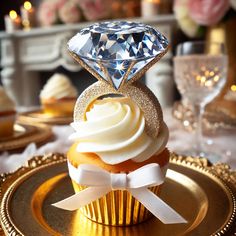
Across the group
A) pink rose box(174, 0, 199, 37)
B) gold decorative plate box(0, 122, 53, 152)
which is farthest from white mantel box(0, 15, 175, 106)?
gold decorative plate box(0, 122, 53, 152)

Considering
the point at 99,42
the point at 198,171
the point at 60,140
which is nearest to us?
the point at 99,42

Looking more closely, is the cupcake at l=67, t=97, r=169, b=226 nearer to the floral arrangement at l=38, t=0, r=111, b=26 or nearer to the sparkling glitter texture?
the sparkling glitter texture

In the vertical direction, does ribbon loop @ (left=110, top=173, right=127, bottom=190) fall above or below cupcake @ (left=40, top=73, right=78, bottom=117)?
above

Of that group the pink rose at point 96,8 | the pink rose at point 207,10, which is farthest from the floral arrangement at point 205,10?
the pink rose at point 96,8

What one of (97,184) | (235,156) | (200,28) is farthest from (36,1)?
(97,184)

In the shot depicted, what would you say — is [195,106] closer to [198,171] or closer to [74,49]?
[198,171]

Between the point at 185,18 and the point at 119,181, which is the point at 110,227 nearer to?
the point at 119,181
